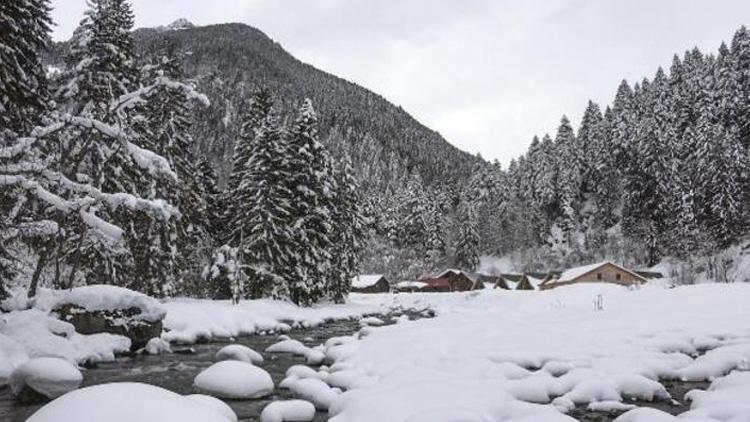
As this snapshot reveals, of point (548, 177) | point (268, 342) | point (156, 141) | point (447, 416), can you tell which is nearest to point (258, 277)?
point (156, 141)

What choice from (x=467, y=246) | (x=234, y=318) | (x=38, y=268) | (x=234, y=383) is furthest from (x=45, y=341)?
(x=467, y=246)

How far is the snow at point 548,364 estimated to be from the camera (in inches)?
399

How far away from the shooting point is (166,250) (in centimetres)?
3127

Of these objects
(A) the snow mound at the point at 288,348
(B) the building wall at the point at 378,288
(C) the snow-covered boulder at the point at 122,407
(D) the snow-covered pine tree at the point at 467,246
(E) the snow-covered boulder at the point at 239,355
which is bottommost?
(B) the building wall at the point at 378,288

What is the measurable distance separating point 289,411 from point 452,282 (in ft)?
251

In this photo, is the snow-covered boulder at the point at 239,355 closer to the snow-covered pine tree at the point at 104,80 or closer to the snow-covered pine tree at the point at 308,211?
the snow-covered pine tree at the point at 104,80

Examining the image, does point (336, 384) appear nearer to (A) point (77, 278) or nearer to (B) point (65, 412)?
(B) point (65, 412)

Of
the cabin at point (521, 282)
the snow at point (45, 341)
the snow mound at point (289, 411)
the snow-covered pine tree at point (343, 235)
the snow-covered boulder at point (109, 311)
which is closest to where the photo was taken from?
the snow mound at point (289, 411)

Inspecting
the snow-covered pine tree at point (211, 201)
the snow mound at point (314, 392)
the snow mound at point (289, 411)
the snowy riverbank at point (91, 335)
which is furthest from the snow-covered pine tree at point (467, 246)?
the snow mound at point (289, 411)

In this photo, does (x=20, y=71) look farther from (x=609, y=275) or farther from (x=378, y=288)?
(x=378, y=288)

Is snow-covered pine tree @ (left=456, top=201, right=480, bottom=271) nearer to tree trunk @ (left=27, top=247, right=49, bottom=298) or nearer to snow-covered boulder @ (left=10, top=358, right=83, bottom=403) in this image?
tree trunk @ (left=27, top=247, right=49, bottom=298)

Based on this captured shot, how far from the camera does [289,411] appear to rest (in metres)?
10.5

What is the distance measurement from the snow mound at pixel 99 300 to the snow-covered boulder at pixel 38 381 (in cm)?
559

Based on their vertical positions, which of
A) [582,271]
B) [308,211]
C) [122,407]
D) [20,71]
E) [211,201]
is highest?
[20,71]
